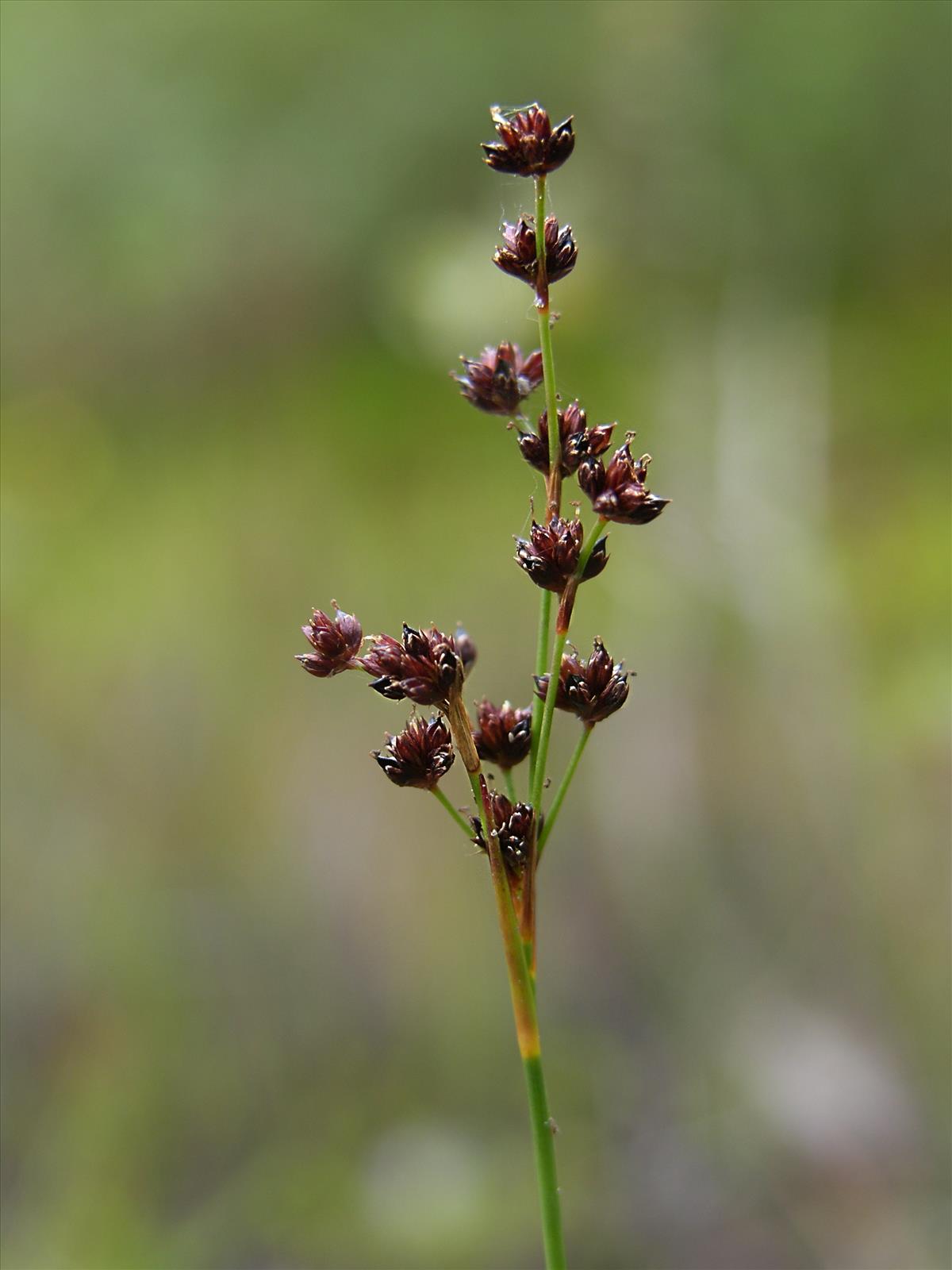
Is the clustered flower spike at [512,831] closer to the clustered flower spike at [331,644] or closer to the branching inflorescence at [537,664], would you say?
the branching inflorescence at [537,664]

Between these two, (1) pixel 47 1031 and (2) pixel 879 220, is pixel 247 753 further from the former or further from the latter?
(2) pixel 879 220

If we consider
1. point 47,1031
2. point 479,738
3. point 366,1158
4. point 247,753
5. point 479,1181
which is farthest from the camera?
point 247,753

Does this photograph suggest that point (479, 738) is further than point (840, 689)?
No

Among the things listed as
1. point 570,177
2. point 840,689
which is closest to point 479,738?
point 840,689

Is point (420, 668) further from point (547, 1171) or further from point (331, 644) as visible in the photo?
point (547, 1171)

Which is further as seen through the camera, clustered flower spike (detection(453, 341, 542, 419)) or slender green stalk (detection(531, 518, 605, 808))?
clustered flower spike (detection(453, 341, 542, 419))

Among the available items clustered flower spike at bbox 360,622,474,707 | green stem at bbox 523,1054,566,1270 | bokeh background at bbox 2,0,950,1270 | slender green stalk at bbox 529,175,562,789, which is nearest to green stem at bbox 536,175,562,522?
slender green stalk at bbox 529,175,562,789

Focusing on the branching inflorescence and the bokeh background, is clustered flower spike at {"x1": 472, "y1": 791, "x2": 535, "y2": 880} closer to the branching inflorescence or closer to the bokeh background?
the branching inflorescence
